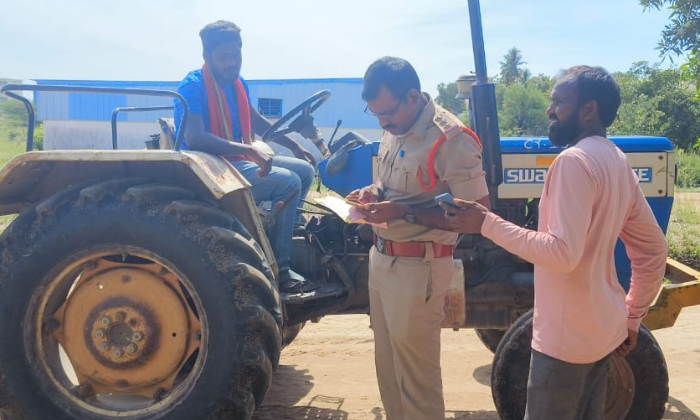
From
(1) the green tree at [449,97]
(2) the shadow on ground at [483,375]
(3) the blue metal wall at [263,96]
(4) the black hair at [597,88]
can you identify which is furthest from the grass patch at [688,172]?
(1) the green tree at [449,97]

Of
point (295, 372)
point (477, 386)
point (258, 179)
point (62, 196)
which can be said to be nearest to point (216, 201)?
point (258, 179)

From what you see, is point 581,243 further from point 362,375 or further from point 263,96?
point 263,96

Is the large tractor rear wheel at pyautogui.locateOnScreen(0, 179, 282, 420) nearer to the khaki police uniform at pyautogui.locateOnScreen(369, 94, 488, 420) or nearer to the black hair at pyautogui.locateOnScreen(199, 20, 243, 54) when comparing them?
the khaki police uniform at pyautogui.locateOnScreen(369, 94, 488, 420)

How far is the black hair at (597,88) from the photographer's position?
2.25 m

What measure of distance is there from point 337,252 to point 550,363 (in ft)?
6.90

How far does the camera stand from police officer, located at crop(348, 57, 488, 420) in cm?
284

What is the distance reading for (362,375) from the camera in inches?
184

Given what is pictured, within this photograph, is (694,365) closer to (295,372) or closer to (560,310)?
(295,372)

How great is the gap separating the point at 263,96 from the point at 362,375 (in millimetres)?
26645

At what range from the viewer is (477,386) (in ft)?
14.8

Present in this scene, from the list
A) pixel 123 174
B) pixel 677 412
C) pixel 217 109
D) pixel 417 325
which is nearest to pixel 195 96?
pixel 217 109

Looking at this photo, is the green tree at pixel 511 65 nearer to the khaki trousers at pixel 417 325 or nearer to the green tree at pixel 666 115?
the green tree at pixel 666 115

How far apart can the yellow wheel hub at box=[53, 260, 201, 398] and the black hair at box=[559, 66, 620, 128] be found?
2074 millimetres

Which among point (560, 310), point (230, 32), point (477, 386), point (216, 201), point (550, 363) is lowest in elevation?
point (477, 386)
